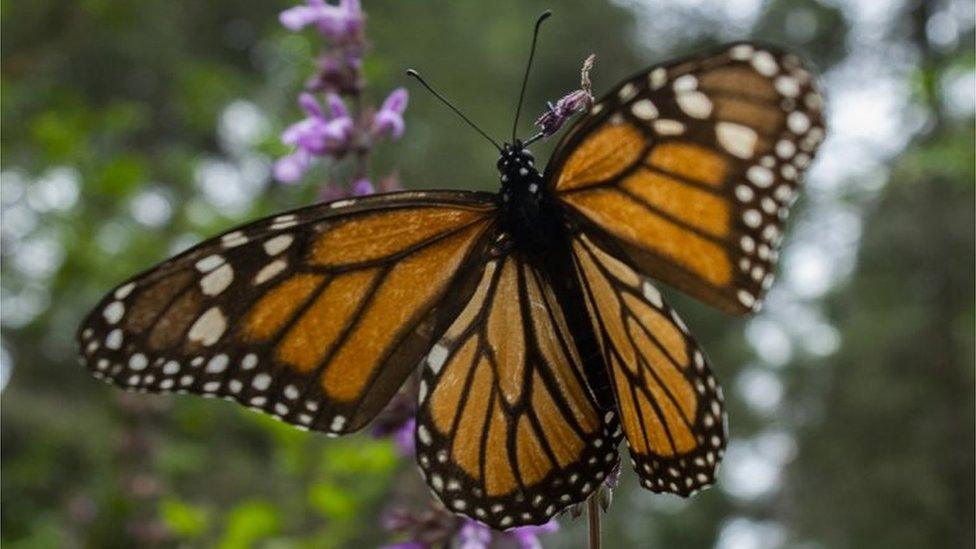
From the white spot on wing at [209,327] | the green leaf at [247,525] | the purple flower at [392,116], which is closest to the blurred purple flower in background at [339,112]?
the purple flower at [392,116]

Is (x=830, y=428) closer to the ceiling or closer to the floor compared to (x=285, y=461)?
closer to the ceiling

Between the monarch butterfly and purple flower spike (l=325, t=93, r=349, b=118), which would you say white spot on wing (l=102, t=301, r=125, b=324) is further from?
purple flower spike (l=325, t=93, r=349, b=118)

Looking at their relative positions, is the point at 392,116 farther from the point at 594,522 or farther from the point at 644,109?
the point at 594,522

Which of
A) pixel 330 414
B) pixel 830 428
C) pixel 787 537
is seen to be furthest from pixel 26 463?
pixel 787 537

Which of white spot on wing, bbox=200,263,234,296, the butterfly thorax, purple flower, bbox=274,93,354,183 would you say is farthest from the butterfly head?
purple flower, bbox=274,93,354,183

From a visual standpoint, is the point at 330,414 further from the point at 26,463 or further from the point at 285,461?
the point at 26,463

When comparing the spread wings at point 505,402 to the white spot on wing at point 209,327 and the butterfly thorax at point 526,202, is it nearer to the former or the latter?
the butterfly thorax at point 526,202

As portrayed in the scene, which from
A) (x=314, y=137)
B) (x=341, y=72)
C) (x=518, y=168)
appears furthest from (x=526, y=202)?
(x=341, y=72)

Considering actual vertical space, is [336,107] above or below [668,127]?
above
